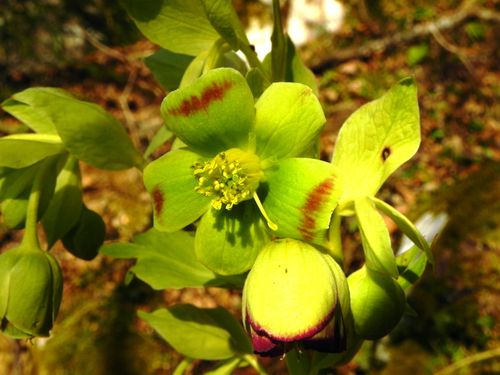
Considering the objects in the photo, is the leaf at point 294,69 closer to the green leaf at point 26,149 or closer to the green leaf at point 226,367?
the green leaf at point 26,149

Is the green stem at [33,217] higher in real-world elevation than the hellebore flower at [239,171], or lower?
lower

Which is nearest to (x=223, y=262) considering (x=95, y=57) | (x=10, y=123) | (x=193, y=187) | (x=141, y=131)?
(x=193, y=187)

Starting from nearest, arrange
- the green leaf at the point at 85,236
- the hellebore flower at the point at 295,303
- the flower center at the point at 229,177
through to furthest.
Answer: the hellebore flower at the point at 295,303
the flower center at the point at 229,177
the green leaf at the point at 85,236

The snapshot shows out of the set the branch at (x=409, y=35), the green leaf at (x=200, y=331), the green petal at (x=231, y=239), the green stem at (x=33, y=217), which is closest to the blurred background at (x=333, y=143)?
the branch at (x=409, y=35)

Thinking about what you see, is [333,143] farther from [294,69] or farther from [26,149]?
[26,149]

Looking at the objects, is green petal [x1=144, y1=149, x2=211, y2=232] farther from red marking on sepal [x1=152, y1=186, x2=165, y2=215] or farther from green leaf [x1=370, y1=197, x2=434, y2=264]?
green leaf [x1=370, y1=197, x2=434, y2=264]

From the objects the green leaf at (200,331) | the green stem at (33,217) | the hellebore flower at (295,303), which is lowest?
the green leaf at (200,331)
